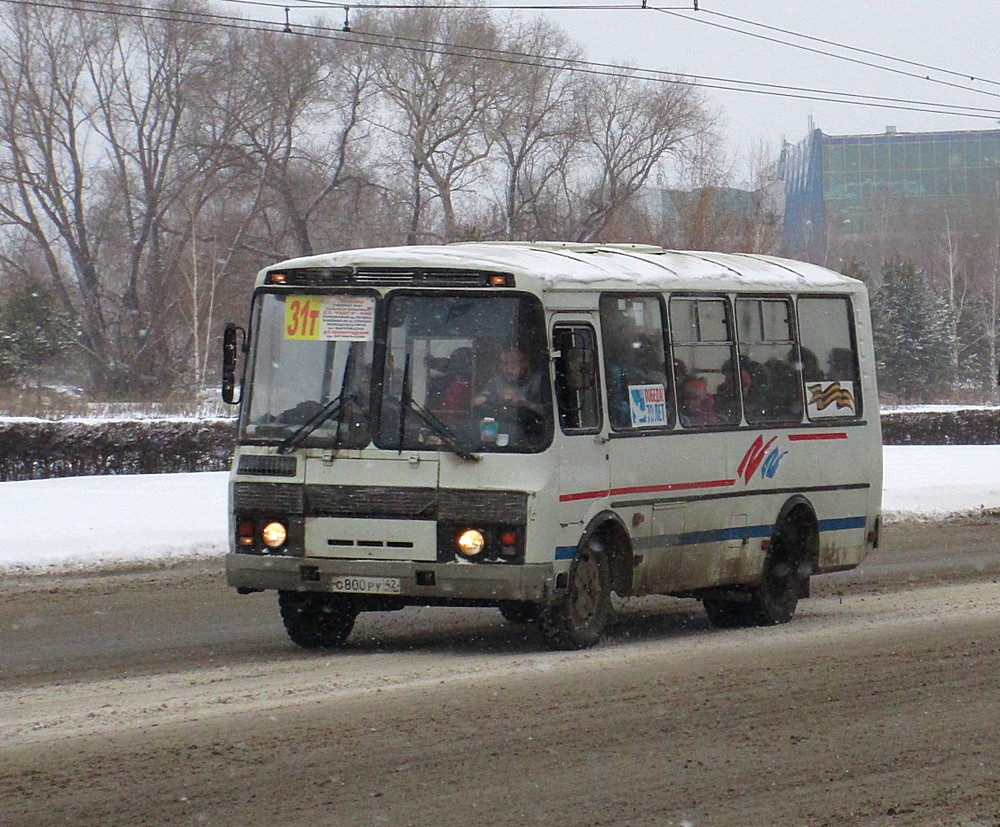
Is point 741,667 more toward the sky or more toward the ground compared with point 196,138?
more toward the ground

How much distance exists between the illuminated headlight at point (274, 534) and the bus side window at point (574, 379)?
1.75m

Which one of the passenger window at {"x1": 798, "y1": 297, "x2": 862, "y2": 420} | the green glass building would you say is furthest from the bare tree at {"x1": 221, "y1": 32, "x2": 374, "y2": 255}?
the green glass building

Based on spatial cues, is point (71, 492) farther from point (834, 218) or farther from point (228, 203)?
point (834, 218)

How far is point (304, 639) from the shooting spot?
10.7 m

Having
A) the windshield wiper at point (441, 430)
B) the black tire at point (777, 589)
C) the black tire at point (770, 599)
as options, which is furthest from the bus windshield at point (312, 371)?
the black tire at point (777, 589)

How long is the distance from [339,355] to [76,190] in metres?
50.3

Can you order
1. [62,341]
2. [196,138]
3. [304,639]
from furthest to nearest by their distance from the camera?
1. [196,138]
2. [62,341]
3. [304,639]

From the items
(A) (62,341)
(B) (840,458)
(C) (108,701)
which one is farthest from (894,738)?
(A) (62,341)

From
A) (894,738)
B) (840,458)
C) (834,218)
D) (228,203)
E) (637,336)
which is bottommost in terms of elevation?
(894,738)

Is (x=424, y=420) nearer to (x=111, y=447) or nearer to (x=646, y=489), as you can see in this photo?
(x=646, y=489)

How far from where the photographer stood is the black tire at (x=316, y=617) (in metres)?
10.5

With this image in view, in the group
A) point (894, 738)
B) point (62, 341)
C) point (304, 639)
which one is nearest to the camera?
point (894, 738)

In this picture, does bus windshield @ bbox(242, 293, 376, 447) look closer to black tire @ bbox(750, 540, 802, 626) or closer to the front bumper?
the front bumper

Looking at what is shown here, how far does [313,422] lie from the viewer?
1027 centimetres
